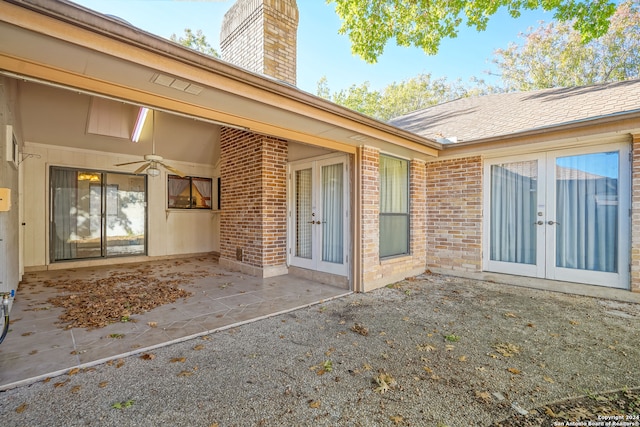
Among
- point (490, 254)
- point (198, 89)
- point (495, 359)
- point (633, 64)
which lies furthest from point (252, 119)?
point (633, 64)

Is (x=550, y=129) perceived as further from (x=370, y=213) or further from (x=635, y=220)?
(x=370, y=213)

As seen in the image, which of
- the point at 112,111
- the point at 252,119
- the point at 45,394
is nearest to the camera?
the point at 45,394

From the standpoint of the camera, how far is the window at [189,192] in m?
7.94

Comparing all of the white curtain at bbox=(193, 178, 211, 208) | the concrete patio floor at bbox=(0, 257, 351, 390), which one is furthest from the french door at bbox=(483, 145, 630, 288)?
the white curtain at bbox=(193, 178, 211, 208)

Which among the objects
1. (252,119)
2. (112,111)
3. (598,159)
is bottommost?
(598,159)

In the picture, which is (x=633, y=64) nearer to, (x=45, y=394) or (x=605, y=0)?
(x=605, y=0)

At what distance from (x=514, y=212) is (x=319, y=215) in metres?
3.45

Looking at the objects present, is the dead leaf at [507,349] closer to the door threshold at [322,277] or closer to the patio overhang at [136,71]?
the door threshold at [322,277]

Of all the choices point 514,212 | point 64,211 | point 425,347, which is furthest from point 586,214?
Answer: point 64,211

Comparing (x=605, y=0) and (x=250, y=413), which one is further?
(x=605, y=0)

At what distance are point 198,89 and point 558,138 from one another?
494 centimetres

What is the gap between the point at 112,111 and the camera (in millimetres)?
5793

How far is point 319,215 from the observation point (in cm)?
539

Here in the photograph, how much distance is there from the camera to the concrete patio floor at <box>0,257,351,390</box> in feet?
7.84
